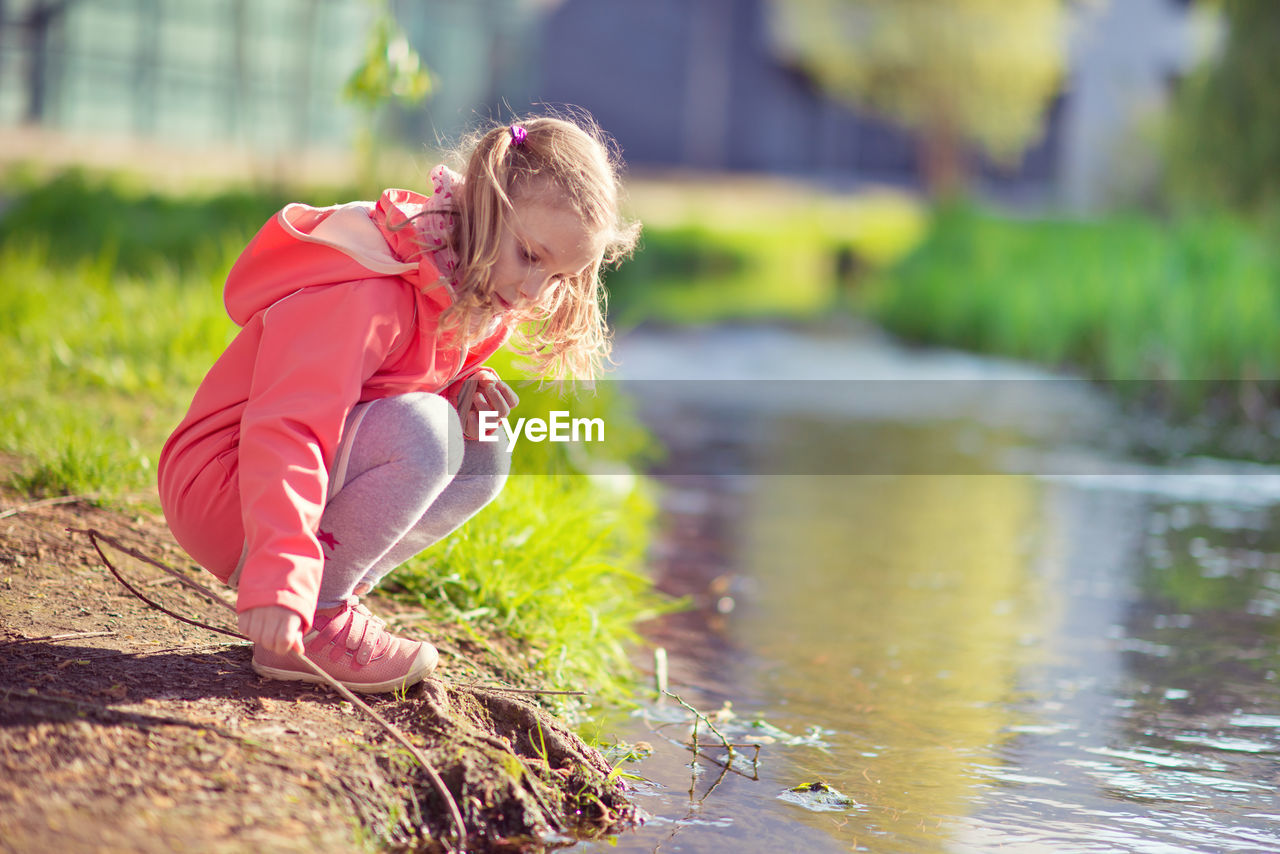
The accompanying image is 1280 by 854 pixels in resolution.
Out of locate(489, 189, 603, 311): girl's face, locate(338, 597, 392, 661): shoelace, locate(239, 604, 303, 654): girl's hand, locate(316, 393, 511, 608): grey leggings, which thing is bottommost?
locate(338, 597, 392, 661): shoelace

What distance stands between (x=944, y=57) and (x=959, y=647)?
1615 cm

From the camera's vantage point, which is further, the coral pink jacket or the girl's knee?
the girl's knee

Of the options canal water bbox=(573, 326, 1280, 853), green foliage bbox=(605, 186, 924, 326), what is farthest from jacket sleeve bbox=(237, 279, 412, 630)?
green foliage bbox=(605, 186, 924, 326)

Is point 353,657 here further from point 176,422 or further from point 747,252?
point 747,252

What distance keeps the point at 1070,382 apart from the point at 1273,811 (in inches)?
259

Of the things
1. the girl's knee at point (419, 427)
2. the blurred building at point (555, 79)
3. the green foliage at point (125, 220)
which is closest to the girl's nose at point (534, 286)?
the girl's knee at point (419, 427)

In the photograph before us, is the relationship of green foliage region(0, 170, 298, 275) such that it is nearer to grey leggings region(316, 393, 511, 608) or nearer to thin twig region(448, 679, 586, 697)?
thin twig region(448, 679, 586, 697)

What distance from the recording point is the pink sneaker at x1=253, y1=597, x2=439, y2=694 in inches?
72.0

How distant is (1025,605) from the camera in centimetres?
332

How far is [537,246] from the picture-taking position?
1.73 m

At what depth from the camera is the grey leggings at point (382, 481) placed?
1771 mm

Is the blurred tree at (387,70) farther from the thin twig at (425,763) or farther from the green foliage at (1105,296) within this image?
the green foliage at (1105,296)

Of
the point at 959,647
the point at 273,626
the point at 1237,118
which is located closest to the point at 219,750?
the point at 273,626

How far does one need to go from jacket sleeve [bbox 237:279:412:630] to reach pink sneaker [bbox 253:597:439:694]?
0.25m
